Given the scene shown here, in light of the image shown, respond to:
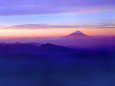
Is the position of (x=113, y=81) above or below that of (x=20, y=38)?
below

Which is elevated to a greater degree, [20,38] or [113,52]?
[20,38]

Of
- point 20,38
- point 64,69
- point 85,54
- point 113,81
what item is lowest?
point 113,81

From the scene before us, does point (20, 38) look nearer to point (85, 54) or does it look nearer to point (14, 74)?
point (14, 74)

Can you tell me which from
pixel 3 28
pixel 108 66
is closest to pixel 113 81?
pixel 108 66

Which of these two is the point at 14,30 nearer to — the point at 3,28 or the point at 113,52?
the point at 3,28

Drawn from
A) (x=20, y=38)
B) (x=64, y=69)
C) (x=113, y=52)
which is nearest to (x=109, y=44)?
(x=113, y=52)

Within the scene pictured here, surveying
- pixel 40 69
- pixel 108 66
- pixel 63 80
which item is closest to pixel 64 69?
pixel 63 80
